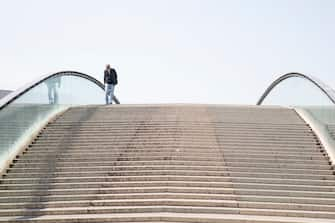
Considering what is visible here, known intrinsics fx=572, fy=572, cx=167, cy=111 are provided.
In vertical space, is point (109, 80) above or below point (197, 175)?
above

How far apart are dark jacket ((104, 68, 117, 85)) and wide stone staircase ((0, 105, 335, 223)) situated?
486 cm

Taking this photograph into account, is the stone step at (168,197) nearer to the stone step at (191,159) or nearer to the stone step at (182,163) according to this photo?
the stone step at (182,163)

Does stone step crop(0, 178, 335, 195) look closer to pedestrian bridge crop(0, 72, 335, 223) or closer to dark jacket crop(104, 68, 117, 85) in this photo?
pedestrian bridge crop(0, 72, 335, 223)

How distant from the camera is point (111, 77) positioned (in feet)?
62.1

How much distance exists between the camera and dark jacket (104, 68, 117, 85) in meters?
18.9

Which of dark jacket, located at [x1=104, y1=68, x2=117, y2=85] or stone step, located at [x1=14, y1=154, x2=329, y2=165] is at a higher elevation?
dark jacket, located at [x1=104, y1=68, x2=117, y2=85]

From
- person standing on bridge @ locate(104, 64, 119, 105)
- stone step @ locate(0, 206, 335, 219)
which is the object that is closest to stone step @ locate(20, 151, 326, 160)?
stone step @ locate(0, 206, 335, 219)

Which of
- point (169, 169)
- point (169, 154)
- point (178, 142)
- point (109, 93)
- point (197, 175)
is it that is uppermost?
point (109, 93)

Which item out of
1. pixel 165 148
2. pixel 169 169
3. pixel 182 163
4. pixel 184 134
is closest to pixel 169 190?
pixel 169 169

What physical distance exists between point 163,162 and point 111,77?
29.4 feet

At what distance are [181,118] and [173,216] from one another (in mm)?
6228

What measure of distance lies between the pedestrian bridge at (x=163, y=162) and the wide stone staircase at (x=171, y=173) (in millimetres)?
18

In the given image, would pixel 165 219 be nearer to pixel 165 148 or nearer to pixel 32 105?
pixel 165 148

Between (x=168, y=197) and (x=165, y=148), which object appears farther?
(x=165, y=148)
